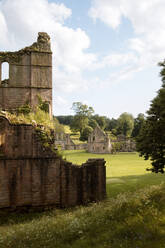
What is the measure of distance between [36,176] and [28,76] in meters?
11.3

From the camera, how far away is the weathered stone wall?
10.4 m

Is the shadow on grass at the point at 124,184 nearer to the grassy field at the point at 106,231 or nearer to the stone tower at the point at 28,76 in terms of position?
the grassy field at the point at 106,231

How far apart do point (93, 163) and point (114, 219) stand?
14.6 feet

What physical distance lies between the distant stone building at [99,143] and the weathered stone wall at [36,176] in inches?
1429

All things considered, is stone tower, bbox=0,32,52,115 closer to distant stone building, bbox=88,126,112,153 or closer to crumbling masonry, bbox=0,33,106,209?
crumbling masonry, bbox=0,33,106,209

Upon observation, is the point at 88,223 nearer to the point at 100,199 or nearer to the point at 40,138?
the point at 100,199

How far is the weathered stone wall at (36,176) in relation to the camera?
10.4 m

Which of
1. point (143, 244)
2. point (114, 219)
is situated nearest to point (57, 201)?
point (114, 219)

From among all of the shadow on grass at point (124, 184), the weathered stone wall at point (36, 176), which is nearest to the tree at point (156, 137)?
the shadow on grass at point (124, 184)

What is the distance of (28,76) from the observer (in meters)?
18.9

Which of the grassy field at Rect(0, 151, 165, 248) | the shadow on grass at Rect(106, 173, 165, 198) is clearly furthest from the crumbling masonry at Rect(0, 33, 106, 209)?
the grassy field at Rect(0, 151, 165, 248)

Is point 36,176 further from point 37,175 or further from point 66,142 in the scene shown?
point 66,142

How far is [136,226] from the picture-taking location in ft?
20.9

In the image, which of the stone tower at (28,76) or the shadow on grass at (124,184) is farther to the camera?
the stone tower at (28,76)
